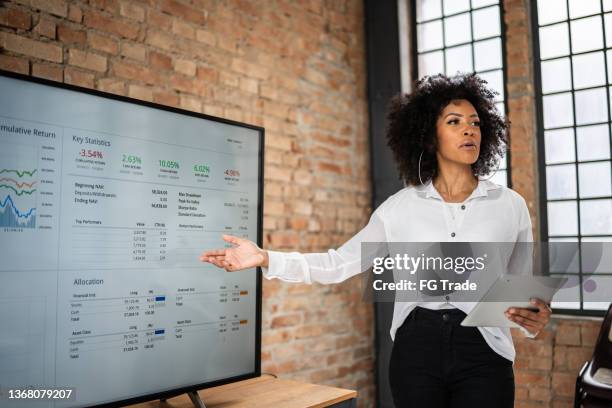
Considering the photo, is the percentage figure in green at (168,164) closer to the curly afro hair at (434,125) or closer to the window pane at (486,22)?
the curly afro hair at (434,125)

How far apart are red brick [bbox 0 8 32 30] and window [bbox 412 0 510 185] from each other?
8.24ft

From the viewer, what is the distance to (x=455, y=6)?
3580 millimetres

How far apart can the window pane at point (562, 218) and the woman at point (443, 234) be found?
46.3 inches

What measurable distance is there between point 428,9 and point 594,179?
5.30 ft

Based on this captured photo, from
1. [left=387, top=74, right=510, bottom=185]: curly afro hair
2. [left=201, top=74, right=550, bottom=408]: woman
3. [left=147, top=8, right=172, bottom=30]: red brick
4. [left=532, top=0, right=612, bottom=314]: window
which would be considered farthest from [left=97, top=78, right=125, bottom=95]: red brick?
[left=532, top=0, right=612, bottom=314]: window

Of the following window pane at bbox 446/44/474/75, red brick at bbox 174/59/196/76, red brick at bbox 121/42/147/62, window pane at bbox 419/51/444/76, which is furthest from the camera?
window pane at bbox 419/51/444/76

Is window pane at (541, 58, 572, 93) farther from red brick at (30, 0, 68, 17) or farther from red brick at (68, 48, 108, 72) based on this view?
red brick at (30, 0, 68, 17)

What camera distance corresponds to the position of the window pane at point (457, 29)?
3.52 metres

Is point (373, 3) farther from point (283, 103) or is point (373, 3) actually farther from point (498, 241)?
point (498, 241)

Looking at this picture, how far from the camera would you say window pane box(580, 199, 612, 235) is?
298cm

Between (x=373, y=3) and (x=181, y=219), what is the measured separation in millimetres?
2512

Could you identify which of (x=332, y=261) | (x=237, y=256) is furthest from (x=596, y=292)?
(x=237, y=256)

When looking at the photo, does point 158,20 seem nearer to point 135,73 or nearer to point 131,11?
point 131,11

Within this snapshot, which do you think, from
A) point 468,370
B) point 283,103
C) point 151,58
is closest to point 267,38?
point 283,103
